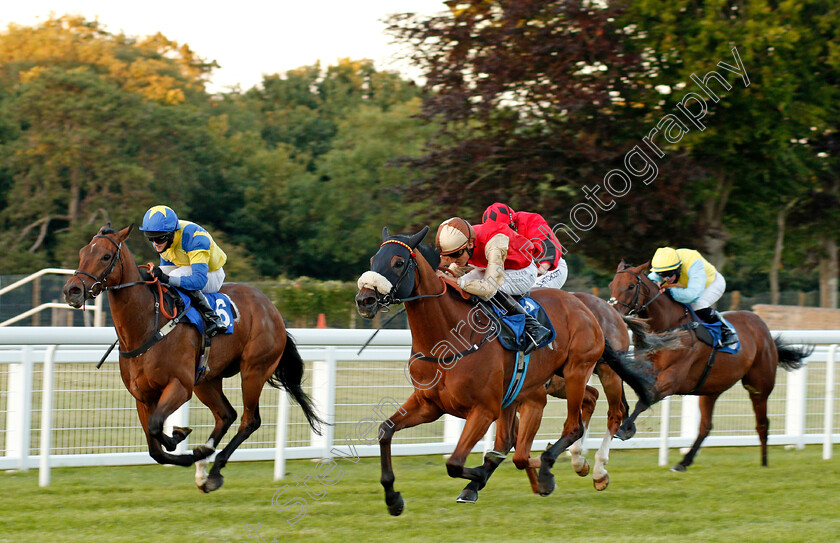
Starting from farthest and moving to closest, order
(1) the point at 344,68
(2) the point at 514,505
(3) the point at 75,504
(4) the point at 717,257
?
(1) the point at 344,68 → (4) the point at 717,257 → (2) the point at 514,505 → (3) the point at 75,504

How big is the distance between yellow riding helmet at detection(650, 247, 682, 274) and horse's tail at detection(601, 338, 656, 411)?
106 centimetres

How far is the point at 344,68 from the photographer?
41.2m

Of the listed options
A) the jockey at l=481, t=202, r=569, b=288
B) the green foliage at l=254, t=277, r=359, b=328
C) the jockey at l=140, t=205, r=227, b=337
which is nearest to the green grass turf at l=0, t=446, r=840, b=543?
the jockey at l=140, t=205, r=227, b=337

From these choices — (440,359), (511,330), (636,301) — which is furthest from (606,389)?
(440,359)

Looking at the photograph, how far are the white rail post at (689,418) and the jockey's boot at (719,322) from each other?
947 mm

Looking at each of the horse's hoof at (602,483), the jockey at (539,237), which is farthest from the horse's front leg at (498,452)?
the jockey at (539,237)

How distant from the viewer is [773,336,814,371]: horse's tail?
7809 mm

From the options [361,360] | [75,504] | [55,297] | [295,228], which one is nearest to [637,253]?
[361,360]

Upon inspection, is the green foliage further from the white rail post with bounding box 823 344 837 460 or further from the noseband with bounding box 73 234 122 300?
the noseband with bounding box 73 234 122 300

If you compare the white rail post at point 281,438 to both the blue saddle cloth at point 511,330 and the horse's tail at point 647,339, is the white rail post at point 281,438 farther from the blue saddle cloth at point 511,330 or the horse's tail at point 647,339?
the horse's tail at point 647,339

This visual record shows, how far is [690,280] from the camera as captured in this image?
7.15m

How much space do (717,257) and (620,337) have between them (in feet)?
32.2

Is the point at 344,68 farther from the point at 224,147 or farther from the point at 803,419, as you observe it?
the point at 803,419

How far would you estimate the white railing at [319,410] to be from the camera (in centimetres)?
601
